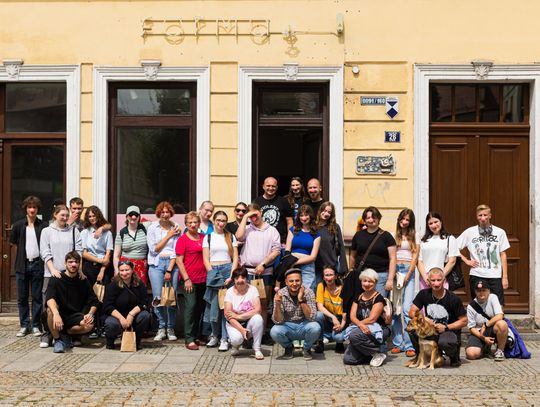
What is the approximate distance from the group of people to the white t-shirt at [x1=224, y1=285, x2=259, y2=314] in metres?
0.01

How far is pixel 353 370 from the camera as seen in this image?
9469 mm

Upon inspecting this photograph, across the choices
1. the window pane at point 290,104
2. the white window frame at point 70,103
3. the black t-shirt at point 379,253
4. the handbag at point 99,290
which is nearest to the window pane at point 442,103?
the window pane at point 290,104

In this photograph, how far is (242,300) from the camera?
1028 centimetres

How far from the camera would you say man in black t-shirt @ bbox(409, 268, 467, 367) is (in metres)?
9.63

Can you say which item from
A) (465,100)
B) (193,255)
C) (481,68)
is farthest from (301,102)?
(193,255)

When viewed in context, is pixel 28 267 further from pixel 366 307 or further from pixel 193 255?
pixel 366 307

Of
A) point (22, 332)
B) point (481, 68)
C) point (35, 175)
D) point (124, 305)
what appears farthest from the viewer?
point (35, 175)

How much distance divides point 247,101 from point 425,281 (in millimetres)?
3637

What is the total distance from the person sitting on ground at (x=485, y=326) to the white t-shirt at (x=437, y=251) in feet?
1.77

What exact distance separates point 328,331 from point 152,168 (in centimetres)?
371

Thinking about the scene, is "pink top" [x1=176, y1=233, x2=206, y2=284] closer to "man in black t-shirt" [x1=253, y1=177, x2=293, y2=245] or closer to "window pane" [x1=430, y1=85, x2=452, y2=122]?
"man in black t-shirt" [x1=253, y1=177, x2=293, y2=245]

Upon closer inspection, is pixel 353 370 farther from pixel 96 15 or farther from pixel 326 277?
pixel 96 15

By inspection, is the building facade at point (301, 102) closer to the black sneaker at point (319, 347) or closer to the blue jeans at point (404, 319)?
the blue jeans at point (404, 319)

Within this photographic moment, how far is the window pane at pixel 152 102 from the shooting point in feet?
40.9
